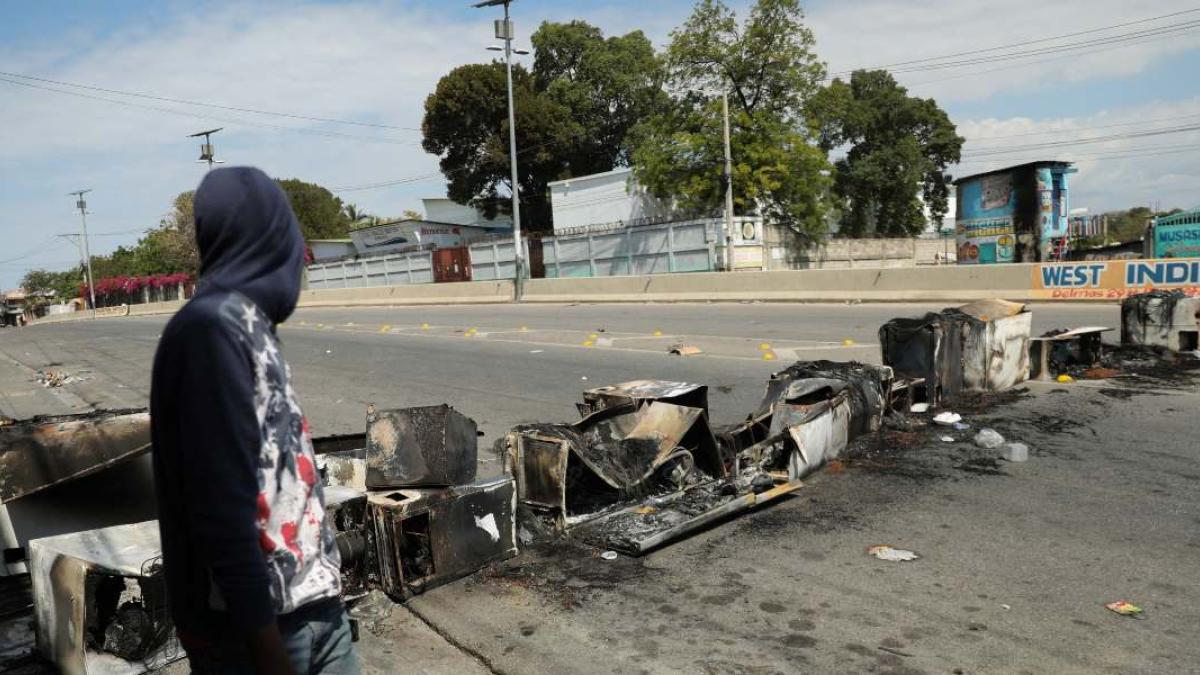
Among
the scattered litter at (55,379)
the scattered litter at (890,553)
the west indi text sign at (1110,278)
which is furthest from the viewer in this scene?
the west indi text sign at (1110,278)

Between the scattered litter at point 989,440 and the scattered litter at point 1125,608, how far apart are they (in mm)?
2869

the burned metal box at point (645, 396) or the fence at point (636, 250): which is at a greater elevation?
the fence at point (636, 250)

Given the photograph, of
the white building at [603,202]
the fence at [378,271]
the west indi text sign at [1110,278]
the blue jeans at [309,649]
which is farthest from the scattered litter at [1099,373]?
the fence at [378,271]

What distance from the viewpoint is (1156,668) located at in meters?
3.35

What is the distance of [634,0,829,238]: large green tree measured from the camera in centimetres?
3622

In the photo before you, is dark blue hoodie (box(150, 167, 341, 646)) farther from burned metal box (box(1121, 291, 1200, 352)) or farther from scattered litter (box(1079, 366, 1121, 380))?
burned metal box (box(1121, 291, 1200, 352))

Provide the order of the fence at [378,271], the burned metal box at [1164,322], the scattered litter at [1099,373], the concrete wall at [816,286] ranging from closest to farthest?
the scattered litter at [1099,373], the burned metal box at [1164,322], the concrete wall at [816,286], the fence at [378,271]

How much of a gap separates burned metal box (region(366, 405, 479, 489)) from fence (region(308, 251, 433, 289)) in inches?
1611

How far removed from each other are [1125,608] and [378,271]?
1834 inches

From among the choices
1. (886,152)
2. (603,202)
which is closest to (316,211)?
(603,202)

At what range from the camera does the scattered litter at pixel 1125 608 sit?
12.5 feet

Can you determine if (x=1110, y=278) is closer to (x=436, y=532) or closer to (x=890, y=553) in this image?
(x=890, y=553)

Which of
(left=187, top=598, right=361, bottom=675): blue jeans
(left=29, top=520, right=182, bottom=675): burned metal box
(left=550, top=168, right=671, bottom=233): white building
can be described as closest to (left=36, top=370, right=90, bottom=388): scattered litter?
(left=29, top=520, right=182, bottom=675): burned metal box

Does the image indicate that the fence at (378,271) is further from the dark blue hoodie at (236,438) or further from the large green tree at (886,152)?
the dark blue hoodie at (236,438)
